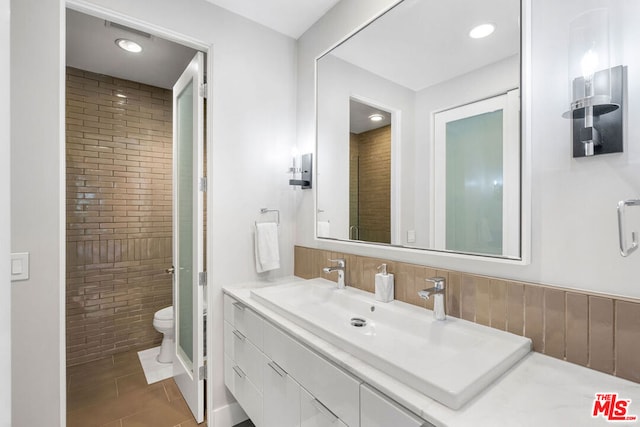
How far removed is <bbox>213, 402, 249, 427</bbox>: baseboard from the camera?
5.99ft

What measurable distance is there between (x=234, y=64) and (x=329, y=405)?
192 centimetres

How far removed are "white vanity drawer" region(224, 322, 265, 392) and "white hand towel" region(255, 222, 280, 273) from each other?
42cm

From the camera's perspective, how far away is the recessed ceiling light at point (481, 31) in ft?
3.75

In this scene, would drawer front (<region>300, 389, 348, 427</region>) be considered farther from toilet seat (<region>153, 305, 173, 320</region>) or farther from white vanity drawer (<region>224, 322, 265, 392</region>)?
toilet seat (<region>153, 305, 173, 320</region>)

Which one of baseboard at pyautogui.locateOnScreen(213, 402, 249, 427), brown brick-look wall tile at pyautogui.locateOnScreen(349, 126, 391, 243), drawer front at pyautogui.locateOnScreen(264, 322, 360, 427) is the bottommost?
baseboard at pyautogui.locateOnScreen(213, 402, 249, 427)

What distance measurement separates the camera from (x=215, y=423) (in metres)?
1.82

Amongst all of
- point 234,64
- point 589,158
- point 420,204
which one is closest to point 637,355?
point 589,158

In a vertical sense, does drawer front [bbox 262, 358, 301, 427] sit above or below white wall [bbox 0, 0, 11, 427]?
below

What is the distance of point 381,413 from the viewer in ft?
2.68

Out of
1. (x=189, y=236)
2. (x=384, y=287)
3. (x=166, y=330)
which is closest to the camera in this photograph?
Answer: (x=384, y=287)

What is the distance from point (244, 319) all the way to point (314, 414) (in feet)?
2.18

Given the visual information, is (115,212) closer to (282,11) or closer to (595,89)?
(282,11)

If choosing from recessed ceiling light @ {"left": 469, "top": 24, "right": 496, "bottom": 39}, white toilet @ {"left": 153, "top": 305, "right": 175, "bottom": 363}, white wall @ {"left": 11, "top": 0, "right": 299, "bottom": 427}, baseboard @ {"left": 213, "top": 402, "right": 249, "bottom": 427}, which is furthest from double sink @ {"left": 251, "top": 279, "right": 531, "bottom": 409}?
white toilet @ {"left": 153, "top": 305, "right": 175, "bottom": 363}

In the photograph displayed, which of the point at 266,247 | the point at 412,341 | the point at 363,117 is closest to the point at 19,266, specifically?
the point at 266,247
